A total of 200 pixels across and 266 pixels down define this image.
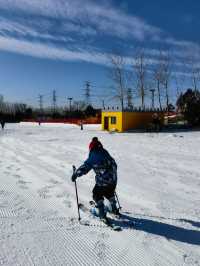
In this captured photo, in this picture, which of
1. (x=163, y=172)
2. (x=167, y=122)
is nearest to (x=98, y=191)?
(x=163, y=172)

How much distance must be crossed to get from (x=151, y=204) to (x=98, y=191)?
2.00 meters

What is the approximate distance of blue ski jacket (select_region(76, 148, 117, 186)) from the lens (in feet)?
19.7

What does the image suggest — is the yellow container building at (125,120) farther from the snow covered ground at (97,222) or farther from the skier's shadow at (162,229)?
the skier's shadow at (162,229)

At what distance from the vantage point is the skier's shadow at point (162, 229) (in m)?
5.76

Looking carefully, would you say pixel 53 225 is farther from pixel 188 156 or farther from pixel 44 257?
pixel 188 156

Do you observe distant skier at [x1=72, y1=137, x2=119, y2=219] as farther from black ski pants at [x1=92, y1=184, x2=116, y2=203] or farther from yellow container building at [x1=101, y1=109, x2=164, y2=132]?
yellow container building at [x1=101, y1=109, x2=164, y2=132]

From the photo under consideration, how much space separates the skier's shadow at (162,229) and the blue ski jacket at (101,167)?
2.76 feet

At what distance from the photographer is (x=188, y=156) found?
623 inches

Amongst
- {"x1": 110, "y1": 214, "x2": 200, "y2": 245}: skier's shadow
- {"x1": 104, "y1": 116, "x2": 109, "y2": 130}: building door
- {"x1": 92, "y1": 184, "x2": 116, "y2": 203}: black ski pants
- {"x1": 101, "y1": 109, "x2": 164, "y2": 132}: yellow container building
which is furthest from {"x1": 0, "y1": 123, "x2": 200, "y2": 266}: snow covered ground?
{"x1": 104, "y1": 116, "x2": 109, "y2": 130}: building door

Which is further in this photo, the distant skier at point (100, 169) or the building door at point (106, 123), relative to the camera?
the building door at point (106, 123)

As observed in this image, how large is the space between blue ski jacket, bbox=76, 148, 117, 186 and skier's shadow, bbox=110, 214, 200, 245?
33.1 inches

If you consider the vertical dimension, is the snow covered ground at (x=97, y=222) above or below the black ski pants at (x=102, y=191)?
below

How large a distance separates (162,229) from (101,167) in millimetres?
1474

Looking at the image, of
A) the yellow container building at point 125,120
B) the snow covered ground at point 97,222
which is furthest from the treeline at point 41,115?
the snow covered ground at point 97,222
